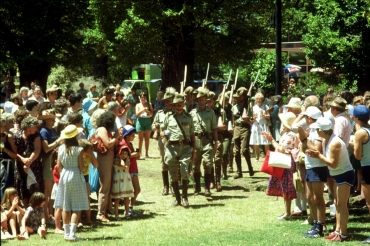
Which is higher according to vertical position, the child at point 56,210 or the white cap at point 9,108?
the white cap at point 9,108

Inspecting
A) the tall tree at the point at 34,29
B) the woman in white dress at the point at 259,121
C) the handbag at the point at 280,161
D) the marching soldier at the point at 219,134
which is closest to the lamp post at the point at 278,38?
the woman in white dress at the point at 259,121

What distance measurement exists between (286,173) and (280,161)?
61 cm

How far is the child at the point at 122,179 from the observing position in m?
12.5

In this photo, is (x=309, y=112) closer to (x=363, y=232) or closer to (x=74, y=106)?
(x=363, y=232)

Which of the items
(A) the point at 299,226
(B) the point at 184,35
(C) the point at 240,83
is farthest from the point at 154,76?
(A) the point at 299,226

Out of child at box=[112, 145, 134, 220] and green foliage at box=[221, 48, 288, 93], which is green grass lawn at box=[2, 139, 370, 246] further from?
green foliage at box=[221, 48, 288, 93]

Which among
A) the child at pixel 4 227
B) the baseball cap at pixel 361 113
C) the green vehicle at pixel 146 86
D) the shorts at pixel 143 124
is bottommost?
the child at pixel 4 227

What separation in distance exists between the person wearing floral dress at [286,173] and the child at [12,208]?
161 inches

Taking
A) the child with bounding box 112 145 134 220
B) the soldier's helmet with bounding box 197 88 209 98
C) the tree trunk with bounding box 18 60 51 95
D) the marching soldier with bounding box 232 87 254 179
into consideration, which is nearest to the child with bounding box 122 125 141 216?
the child with bounding box 112 145 134 220

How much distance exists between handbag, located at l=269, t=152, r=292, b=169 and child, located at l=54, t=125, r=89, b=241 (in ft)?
9.94

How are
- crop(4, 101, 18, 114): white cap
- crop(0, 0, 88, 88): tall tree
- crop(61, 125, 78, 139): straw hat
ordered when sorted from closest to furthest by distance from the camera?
1. crop(61, 125, 78, 139): straw hat
2. crop(4, 101, 18, 114): white cap
3. crop(0, 0, 88, 88): tall tree

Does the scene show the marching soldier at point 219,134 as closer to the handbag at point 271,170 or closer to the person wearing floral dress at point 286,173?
the person wearing floral dress at point 286,173

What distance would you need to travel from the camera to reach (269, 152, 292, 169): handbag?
11.9 metres

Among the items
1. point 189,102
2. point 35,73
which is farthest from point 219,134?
point 35,73
